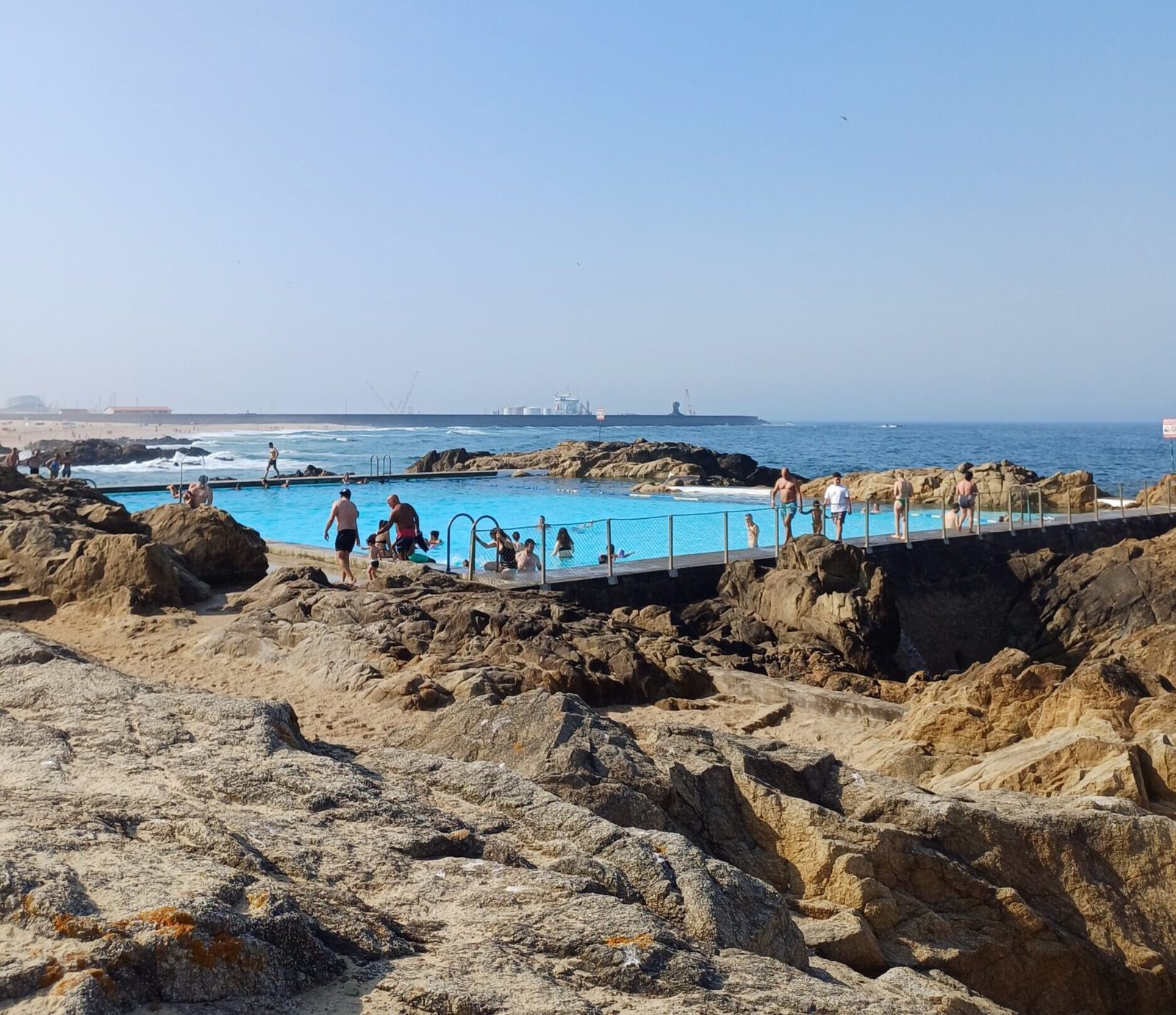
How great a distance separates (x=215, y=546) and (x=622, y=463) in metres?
39.9

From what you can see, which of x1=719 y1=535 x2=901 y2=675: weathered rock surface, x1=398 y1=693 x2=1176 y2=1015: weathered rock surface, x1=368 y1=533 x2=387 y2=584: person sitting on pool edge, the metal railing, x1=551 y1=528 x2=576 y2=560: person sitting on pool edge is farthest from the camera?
x1=551 y1=528 x2=576 y2=560: person sitting on pool edge

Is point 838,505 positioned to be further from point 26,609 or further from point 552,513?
point 552,513

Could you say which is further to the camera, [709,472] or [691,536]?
[709,472]

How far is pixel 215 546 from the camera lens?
14.4m

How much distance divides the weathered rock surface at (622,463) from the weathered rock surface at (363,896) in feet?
139

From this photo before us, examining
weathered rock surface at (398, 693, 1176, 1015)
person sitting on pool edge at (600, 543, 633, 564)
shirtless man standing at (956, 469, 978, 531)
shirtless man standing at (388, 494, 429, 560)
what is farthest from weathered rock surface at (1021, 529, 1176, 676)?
weathered rock surface at (398, 693, 1176, 1015)

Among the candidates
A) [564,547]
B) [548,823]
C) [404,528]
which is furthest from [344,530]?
[548,823]

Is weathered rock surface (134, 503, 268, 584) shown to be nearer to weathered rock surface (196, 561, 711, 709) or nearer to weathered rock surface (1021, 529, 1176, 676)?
weathered rock surface (196, 561, 711, 709)

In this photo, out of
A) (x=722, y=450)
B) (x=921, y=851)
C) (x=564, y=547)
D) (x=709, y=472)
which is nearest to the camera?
(x=921, y=851)

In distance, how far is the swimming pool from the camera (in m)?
17.2

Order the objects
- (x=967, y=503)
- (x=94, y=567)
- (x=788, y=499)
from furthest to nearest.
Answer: (x=967, y=503)
(x=788, y=499)
(x=94, y=567)

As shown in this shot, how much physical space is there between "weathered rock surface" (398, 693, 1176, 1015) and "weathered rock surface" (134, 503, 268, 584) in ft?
30.0

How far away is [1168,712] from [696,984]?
5894 mm

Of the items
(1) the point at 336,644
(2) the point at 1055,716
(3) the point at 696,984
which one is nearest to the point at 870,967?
(3) the point at 696,984
